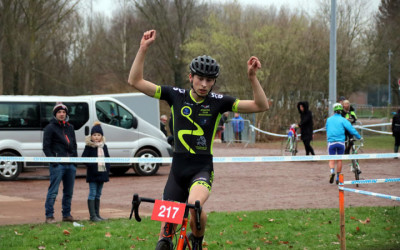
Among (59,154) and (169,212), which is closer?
(169,212)

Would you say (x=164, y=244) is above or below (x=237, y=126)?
below

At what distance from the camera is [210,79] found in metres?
5.71

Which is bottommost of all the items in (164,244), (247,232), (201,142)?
(247,232)

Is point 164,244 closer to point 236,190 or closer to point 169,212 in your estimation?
point 169,212

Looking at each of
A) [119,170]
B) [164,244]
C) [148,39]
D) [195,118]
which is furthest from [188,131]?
[119,170]

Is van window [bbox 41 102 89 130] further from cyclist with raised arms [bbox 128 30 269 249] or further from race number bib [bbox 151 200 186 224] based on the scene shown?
race number bib [bbox 151 200 186 224]

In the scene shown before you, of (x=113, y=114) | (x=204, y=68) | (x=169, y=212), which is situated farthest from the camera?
(x=113, y=114)

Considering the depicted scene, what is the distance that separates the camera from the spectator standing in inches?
1276

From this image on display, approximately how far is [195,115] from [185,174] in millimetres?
550

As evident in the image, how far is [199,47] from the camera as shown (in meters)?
41.3

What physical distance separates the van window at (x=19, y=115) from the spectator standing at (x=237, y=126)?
1554cm

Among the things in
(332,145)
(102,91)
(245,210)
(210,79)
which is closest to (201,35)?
(102,91)

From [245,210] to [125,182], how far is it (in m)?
6.64

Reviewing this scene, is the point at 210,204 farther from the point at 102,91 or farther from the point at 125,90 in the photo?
the point at 102,91
